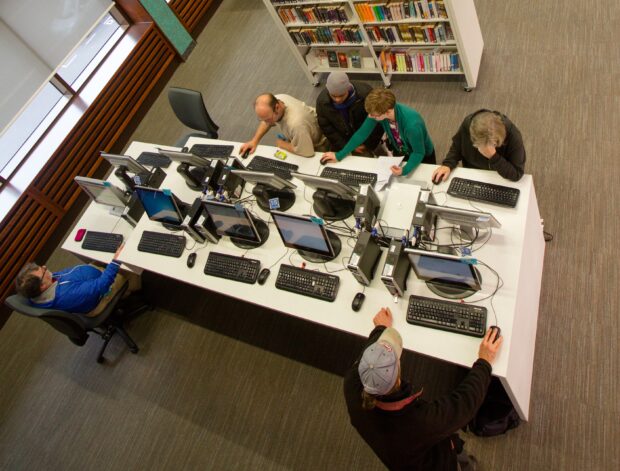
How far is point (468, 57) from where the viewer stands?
4246 millimetres

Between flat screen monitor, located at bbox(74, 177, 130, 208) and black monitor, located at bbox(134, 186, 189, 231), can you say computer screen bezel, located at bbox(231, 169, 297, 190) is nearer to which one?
black monitor, located at bbox(134, 186, 189, 231)

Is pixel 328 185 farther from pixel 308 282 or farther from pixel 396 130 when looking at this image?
pixel 396 130

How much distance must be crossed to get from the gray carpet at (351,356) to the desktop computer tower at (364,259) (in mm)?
899

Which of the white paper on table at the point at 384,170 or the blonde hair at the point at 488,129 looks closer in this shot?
the blonde hair at the point at 488,129

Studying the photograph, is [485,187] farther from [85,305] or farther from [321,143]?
[85,305]

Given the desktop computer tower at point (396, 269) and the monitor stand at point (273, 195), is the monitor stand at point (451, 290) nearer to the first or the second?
the desktop computer tower at point (396, 269)

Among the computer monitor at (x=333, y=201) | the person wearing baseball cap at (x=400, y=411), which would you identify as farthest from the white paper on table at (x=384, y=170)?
the person wearing baseball cap at (x=400, y=411)

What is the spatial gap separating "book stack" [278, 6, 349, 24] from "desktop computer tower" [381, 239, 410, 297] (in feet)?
9.47

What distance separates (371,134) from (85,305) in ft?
8.49

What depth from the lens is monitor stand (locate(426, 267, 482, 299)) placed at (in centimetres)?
256

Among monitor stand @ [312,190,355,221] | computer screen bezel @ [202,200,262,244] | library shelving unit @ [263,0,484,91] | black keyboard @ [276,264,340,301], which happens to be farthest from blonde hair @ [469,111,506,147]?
library shelving unit @ [263,0,484,91]

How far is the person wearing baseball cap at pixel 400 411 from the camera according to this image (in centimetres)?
202

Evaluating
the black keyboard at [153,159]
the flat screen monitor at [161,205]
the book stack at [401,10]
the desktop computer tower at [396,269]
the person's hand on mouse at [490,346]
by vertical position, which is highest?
the book stack at [401,10]

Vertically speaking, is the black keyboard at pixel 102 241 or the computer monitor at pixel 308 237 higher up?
the computer monitor at pixel 308 237
